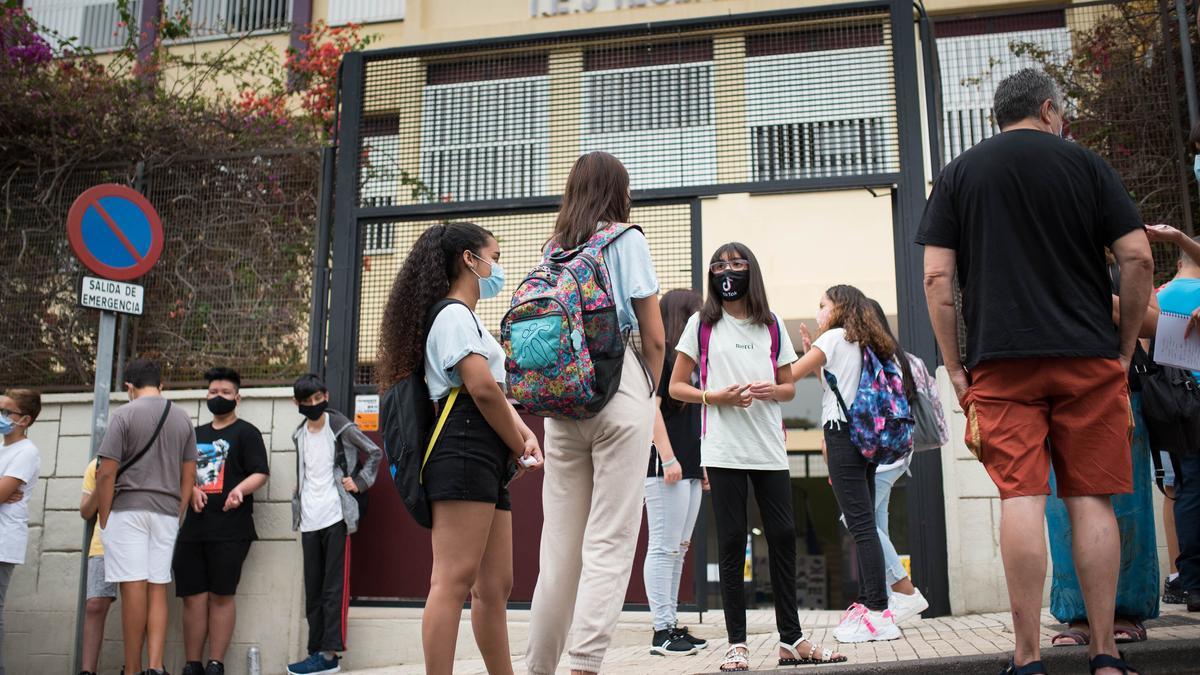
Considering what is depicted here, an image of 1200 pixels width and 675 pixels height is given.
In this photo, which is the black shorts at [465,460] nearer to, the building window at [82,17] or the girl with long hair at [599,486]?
the girl with long hair at [599,486]

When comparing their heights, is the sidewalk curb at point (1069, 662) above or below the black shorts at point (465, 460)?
below

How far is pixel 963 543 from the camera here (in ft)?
21.3

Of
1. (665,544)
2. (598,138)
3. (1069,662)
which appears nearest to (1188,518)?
(1069,662)

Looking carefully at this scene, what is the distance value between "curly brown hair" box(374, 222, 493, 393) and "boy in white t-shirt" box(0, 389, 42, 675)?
13.0ft

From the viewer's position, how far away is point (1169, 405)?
4.39 m

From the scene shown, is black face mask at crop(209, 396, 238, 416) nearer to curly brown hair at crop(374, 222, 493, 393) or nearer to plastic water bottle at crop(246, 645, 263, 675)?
plastic water bottle at crop(246, 645, 263, 675)

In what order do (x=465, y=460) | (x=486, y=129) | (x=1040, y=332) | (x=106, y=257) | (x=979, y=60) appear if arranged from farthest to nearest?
(x=486, y=129) → (x=979, y=60) → (x=106, y=257) → (x=465, y=460) → (x=1040, y=332)

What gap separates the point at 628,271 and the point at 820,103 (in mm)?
4284

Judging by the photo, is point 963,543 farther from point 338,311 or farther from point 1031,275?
point 338,311

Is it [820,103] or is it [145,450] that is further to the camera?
[820,103]

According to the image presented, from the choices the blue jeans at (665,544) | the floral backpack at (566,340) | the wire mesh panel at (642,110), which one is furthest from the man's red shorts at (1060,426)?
the wire mesh panel at (642,110)

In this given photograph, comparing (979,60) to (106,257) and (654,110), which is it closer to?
(654,110)

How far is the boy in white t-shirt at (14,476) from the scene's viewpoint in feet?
21.1

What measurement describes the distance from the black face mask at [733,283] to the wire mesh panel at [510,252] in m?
2.45
